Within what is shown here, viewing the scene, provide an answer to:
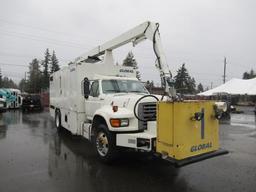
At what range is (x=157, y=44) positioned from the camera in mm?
6363

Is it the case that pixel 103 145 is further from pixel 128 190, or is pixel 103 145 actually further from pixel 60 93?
pixel 60 93

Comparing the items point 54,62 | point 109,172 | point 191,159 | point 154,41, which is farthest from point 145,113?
point 54,62

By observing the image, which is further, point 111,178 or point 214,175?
point 214,175

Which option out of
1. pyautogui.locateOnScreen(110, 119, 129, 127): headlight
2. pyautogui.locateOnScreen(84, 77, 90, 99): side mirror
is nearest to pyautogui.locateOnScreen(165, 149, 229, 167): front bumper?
pyautogui.locateOnScreen(110, 119, 129, 127): headlight

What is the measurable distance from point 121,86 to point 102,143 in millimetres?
2000

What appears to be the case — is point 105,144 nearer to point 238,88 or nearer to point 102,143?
point 102,143

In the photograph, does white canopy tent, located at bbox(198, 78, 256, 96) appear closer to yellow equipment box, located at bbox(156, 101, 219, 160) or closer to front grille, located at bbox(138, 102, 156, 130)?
front grille, located at bbox(138, 102, 156, 130)

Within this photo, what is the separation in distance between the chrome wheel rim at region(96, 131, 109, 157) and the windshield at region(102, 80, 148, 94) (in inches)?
55.2

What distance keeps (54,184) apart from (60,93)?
21.8 feet

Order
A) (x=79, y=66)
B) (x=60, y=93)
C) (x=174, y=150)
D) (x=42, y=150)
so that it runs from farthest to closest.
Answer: (x=60, y=93)
(x=79, y=66)
(x=42, y=150)
(x=174, y=150)

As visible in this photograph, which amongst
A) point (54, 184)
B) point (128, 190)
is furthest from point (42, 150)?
point (128, 190)

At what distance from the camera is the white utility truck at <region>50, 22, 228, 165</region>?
207 inches

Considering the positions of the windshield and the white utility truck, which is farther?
the windshield

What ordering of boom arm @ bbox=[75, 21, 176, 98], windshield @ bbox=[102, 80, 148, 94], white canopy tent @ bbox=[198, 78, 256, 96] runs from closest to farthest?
boom arm @ bbox=[75, 21, 176, 98] < windshield @ bbox=[102, 80, 148, 94] < white canopy tent @ bbox=[198, 78, 256, 96]
